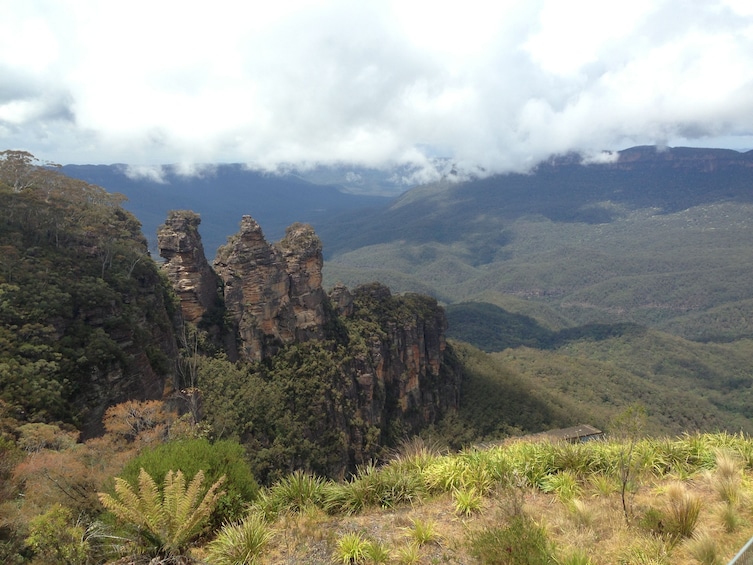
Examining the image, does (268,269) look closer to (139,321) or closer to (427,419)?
(139,321)

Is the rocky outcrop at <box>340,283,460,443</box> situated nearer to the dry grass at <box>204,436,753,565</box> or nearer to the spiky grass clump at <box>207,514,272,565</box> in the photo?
the dry grass at <box>204,436,753,565</box>

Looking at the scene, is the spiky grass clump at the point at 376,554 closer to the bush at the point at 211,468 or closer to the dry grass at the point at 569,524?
the dry grass at the point at 569,524

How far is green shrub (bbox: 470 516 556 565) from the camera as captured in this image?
6434 mm

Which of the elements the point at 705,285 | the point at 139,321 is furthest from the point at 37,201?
the point at 705,285

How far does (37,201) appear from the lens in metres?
28.2

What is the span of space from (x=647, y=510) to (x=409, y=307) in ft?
148

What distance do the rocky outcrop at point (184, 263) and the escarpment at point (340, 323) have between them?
86 mm

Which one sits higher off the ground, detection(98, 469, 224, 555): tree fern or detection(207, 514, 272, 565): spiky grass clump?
detection(98, 469, 224, 555): tree fern

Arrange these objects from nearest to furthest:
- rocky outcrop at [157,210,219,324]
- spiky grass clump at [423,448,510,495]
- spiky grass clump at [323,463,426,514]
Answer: spiky grass clump at [323,463,426,514] < spiky grass clump at [423,448,510,495] < rocky outcrop at [157,210,219,324]

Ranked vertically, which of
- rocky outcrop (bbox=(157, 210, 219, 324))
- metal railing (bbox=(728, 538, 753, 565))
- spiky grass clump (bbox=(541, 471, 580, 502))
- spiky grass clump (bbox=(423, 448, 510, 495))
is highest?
rocky outcrop (bbox=(157, 210, 219, 324))

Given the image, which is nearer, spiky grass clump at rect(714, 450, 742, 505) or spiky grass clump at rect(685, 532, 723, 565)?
spiky grass clump at rect(685, 532, 723, 565)

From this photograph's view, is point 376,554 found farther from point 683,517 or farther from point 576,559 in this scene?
point 683,517

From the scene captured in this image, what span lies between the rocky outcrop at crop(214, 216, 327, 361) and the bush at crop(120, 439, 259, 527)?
28.4 m

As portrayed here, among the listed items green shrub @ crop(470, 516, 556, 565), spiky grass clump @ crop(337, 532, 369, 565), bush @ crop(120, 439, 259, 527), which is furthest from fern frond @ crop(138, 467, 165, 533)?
green shrub @ crop(470, 516, 556, 565)
